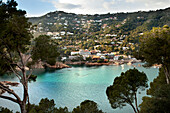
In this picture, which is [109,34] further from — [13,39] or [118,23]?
[13,39]

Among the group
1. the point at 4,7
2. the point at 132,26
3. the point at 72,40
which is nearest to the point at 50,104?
the point at 4,7

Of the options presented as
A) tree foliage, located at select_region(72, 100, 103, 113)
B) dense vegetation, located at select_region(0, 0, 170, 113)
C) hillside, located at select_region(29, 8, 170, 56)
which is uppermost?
hillside, located at select_region(29, 8, 170, 56)

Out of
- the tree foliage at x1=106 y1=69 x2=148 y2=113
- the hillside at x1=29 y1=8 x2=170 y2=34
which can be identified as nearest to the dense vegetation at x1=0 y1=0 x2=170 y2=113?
the tree foliage at x1=106 y1=69 x2=148 y2=113

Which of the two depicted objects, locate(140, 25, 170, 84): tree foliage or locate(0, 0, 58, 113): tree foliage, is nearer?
locate(0, 0, 58, 113): tree foliage

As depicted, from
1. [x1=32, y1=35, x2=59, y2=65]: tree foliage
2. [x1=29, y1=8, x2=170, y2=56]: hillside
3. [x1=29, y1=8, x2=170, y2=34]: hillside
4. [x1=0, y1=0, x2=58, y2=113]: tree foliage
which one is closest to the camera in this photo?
[x1=0, y1=0, x2=58, y2=113]: tree foliage

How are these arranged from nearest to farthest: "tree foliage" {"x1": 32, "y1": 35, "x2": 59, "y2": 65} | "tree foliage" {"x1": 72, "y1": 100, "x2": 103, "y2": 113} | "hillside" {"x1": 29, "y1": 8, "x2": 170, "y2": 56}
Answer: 1. "tree foliage" {"x1": 72, "y1": 100, "x2": 103, "y2": 113}
2. "tree foliage" {"x1": 32, "y1": 35, "x2": 59, "y2": 65}
3. "hillside" {"x1": 29, "y1": 8, "x2": 170, "y2": 56}

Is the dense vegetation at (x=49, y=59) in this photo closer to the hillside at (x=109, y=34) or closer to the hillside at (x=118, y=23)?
the hillside at (x=109, y=34)

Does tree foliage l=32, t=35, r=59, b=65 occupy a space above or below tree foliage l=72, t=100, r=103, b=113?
above

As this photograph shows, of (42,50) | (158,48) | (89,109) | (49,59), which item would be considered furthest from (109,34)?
(89,109)

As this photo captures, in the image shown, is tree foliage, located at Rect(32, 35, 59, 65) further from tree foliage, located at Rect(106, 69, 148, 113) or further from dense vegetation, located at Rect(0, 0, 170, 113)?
tree foliage, located at Rect(106, 69, 148, 113)

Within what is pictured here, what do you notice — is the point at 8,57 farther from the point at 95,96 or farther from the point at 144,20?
the point at 144,20

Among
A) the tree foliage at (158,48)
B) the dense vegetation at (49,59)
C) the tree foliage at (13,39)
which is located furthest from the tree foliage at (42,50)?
the tree foliage at (158,48)
